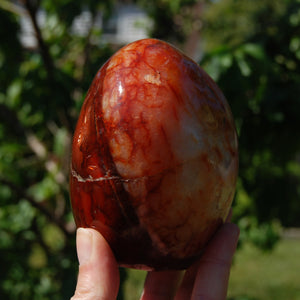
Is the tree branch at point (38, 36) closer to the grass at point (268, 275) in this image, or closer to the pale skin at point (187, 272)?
the pale skin at point (187, 272)

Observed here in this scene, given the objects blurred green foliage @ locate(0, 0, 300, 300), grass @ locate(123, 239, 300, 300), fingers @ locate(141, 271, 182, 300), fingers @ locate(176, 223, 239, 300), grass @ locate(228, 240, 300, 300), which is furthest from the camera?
grass @ locate(228, 240, 300, 300)

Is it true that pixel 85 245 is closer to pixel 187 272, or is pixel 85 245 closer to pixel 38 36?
pixel 187 272

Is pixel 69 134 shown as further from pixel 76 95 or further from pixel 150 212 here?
pixel 150 212

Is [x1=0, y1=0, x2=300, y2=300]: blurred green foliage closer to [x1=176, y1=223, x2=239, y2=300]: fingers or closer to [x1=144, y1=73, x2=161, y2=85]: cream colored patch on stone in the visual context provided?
[x1=144, y1=73, x2=161, y2=85]: cream colored patch on stone

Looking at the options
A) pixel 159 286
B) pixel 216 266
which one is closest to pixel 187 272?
pixel 159 286

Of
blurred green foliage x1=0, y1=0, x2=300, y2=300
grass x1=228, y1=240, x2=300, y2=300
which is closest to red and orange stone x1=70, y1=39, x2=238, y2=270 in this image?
blurred green foliage x1=0, y1=0, x2=300, y2=300

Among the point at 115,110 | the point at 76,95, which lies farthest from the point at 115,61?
the point at 76,95

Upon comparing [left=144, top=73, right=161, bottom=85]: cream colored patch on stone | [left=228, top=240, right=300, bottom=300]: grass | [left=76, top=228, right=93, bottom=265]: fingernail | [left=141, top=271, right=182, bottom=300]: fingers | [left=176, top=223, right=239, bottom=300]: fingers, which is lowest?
[left=228, top=240, right=300, bottom=300]: grass
